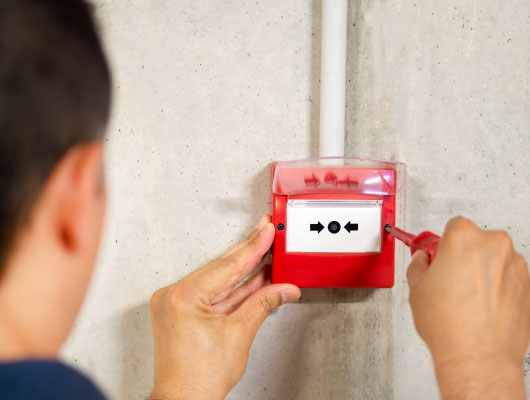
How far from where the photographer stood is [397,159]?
2.19ft

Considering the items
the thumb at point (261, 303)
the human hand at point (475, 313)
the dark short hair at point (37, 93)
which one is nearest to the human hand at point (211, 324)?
the thumb at point (261, 303)

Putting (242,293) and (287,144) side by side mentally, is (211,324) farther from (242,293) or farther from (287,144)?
(287,144)

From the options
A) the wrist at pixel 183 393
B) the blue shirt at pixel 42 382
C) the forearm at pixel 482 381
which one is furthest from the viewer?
the wrist at pixel 183 393

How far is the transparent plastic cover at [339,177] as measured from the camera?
23.5 inches

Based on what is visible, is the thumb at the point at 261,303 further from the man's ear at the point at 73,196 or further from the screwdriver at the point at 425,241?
the man's ear at the point at 73,196

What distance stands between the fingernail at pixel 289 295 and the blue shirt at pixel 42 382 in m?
0.35

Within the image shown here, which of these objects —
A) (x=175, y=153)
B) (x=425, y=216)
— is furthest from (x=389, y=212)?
(x=175, y=153)

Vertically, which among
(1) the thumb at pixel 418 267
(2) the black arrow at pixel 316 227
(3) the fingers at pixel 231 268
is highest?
(2) the black arrow at pixel 316 227

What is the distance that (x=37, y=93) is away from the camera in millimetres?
300

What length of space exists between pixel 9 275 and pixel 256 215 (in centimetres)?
40

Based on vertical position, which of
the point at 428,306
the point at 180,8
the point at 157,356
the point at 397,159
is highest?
the point at 180,8

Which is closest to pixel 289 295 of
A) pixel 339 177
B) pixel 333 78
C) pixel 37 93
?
pixel 339 177

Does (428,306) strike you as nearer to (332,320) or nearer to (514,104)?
(332,320)

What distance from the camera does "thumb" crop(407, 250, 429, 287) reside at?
492 mm
